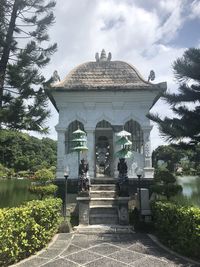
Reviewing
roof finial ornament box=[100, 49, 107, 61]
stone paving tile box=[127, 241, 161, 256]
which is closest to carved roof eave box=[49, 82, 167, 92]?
roof finial ornament box=[100, 49, 107, 61]

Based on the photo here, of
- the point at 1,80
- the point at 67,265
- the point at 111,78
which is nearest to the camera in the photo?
the point at 67,265

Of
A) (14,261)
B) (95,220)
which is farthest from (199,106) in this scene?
(14,261)

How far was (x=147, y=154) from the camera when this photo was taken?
→ 40.3 feet

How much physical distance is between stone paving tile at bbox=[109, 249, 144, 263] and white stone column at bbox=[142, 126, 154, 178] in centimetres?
569

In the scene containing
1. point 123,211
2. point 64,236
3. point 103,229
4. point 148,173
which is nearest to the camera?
point 64,236

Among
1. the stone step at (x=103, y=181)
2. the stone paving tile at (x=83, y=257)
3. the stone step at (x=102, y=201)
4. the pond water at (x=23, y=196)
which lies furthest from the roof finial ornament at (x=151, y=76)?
the stone paving tile at (x=83, y=257)

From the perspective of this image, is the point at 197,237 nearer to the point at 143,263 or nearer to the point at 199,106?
the point at 143,263

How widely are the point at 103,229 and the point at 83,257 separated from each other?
2850 millimetres

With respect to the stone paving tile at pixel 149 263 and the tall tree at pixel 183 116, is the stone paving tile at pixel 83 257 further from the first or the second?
the tall tree at pixel 183 116

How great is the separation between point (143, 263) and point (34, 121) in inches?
272

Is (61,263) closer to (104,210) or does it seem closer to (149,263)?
(149,263)

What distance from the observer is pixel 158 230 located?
7.99 metres

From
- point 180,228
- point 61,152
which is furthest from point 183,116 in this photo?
point 61,152

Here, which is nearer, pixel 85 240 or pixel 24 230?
pixel 24 230
